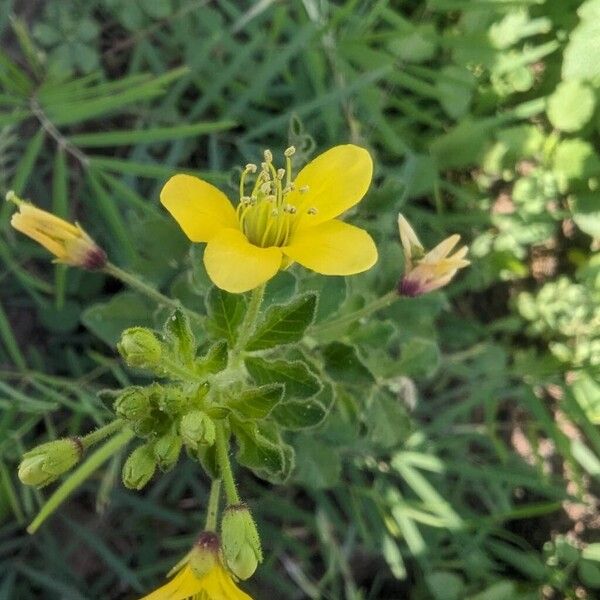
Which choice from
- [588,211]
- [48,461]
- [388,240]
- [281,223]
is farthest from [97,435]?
[588,211]

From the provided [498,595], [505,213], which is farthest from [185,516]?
[505,213]

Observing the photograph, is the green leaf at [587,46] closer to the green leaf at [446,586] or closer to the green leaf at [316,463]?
the green leaf at [316,463]

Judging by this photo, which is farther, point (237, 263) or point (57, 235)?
point (57, 235)

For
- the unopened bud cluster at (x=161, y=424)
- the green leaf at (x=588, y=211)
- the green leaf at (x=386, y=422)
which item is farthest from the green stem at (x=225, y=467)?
the green leaf at (x=588, y=211)

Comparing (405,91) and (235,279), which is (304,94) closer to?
(405,91)

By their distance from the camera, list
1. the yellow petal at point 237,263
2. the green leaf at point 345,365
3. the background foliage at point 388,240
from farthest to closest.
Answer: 1. the background foliage at point 388,240
2. the green leaf at point 345,365
3. the yellow petal at point 237,263

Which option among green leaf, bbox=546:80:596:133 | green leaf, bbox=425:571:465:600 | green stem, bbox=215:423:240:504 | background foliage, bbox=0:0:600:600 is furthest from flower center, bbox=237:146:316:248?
green leaf, bbox=425:571:465:600

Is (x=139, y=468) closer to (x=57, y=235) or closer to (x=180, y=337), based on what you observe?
(x=180, y=337)

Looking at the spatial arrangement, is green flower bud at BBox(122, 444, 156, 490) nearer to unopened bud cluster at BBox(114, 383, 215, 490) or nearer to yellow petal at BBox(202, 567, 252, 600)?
unopened bud cluster at BBox(114, 383, 215, 490)
